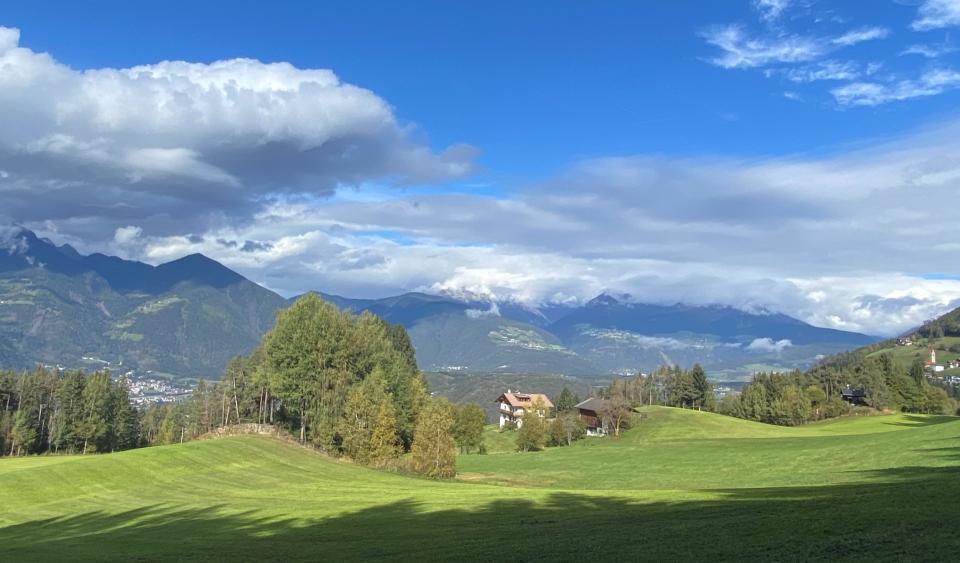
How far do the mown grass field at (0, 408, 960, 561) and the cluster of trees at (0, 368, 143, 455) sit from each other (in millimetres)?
73156

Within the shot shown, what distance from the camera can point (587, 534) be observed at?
88.6 feet

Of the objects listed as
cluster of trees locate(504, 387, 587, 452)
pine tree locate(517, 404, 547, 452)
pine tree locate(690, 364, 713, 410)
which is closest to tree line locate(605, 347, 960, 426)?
pine tree locate(690, 364, 713, 410)

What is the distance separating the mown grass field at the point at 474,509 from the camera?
21797mm

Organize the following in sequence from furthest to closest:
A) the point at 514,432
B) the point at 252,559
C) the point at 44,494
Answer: the point at 514,432
the point at 44,494
the point at 252,559

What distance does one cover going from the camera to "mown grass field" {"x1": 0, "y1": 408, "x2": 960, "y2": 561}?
71.5ft

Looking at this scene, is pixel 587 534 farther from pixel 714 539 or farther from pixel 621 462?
pixel 621 462

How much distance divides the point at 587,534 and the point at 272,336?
7469cm

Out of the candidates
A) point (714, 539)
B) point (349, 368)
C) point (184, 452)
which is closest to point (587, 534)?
point (714, 539)

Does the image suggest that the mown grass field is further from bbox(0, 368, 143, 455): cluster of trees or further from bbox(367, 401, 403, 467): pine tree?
bbox(0, 368, 143, 455): cluster of trees

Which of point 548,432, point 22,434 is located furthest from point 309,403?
point 548,432

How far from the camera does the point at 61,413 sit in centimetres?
12800

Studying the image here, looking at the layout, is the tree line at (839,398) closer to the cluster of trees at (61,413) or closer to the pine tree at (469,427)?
the pine tree at (469,427)

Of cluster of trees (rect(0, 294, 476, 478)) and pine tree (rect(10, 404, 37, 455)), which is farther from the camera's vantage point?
pine tree (rect(10, 404, 37, 455))

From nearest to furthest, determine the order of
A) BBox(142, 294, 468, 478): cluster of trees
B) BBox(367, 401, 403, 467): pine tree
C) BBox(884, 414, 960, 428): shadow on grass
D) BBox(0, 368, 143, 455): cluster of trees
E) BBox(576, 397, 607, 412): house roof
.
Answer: BBox(142, 294, 468, 478): cluster of trees
BBox(367, 401, 403, 467): pine tree
BBox(884, 414, 960, 428): shadow on grass
BBox(0, 368, 143, 455): cluster of trees
BBox(576, 397, 607, 412): house roof
